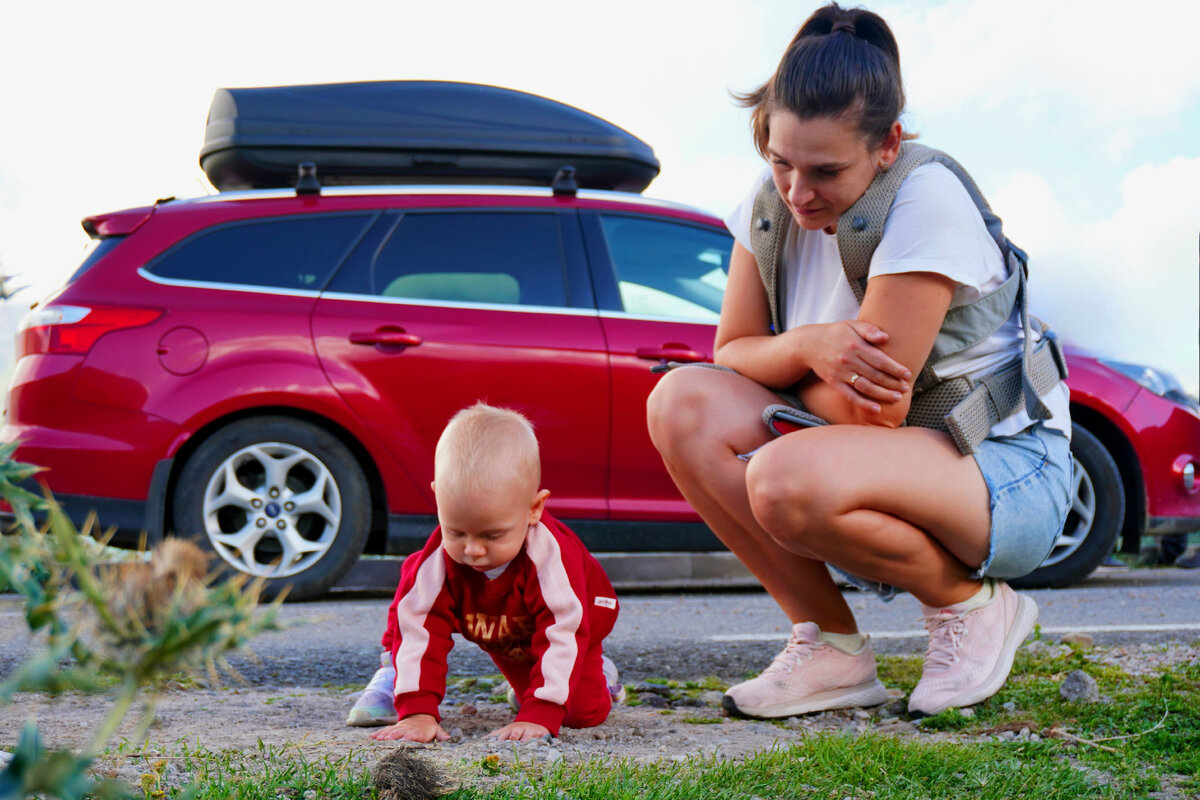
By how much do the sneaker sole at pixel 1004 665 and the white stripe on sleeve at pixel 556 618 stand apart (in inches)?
30.3

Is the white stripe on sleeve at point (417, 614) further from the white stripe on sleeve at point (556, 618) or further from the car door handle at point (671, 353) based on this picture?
the car door handle at point (671, 353)

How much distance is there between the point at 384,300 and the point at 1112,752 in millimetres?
3426

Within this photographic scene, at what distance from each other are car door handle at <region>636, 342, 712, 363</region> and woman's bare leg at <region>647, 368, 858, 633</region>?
202 cm

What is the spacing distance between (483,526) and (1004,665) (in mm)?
1175

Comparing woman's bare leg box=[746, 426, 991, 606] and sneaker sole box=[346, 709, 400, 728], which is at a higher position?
woman's bare leg box=[746, 426, 991, 606]

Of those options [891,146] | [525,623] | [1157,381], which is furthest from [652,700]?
[1157,381]

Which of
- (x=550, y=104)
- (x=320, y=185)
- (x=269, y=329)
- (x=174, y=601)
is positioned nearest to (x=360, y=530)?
(x=269, y=329)

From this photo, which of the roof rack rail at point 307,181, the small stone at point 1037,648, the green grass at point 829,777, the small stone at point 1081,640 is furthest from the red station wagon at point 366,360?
the green grass at point 829,777

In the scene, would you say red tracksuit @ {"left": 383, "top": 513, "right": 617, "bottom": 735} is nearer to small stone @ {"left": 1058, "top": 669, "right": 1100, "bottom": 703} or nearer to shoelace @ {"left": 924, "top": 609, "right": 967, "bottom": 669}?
shoelace @ {"left": 924, "top": 609, "right": 967, "bottom": 669}

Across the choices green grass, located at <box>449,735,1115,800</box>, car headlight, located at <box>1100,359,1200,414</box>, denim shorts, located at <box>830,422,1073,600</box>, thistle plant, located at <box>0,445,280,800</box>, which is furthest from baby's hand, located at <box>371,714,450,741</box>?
car headlight, located at <box>1100,359,1200,414</box>

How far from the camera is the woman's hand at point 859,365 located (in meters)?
2.27

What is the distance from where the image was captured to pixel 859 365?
229 centimetres

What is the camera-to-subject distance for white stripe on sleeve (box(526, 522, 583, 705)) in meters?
2.19

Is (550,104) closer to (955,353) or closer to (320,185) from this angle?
(320,185)
